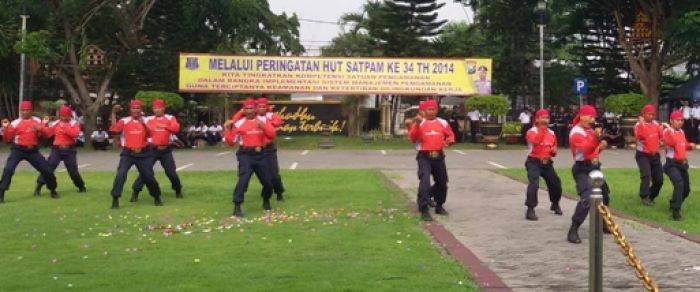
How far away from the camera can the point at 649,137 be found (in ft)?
37.7

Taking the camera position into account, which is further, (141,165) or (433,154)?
(141,165)

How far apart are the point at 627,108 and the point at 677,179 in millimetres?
18656

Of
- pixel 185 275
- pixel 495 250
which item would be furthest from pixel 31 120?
pixel 495 250

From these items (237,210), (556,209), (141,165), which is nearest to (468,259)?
(556,209)

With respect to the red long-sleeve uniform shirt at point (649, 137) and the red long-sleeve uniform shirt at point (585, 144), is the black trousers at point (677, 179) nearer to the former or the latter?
the red long-sleeve uniform shirt at point (649, 137)

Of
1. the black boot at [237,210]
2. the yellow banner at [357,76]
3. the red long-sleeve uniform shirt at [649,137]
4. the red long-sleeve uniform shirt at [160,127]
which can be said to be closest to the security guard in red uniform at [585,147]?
the red long-sleeve uniform shirt at [649,137]

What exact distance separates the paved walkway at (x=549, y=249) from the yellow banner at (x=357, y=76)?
18.4m

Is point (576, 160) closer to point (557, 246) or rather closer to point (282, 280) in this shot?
point (557, 246)

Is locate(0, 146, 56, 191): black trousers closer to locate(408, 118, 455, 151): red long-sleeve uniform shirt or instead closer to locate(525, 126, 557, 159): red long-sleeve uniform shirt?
locate(408, 118, 455, 151): red long-sleeve uniform shirt

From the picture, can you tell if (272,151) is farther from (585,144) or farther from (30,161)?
(585,144)

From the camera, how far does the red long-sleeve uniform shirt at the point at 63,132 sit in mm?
13805

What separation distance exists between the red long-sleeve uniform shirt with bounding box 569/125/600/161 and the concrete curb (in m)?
1.84

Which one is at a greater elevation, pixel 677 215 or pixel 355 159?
pixel 355 159

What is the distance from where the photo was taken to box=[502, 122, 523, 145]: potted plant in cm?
3067
